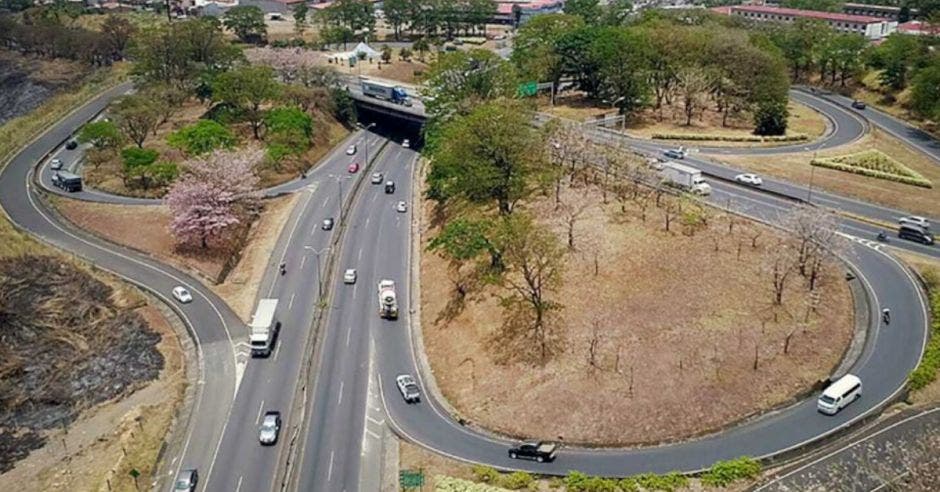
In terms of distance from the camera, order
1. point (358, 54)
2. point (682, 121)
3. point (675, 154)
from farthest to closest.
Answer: point (358, 54) → point (682, 121) → point (675, 154)

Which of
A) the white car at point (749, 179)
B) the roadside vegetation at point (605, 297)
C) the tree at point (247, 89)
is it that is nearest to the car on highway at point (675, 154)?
the white car at point (749, 179)

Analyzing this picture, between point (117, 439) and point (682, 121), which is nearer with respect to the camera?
point (117, 439)

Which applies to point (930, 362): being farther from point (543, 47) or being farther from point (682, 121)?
point (543, 47)

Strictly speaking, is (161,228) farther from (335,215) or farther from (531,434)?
(531,434)

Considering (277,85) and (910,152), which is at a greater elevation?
(277,85)

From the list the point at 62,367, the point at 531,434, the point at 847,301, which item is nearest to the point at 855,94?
the point at 847,301

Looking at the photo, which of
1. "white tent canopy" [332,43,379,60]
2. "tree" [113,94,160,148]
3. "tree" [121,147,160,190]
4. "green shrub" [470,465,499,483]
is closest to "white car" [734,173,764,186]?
"green shrub" [470,465,499,483]

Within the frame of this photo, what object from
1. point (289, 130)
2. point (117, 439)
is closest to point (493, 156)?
point (117, 439)
